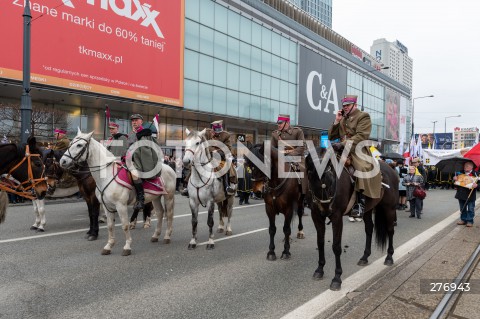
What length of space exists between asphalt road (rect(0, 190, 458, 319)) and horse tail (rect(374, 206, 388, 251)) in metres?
0.55

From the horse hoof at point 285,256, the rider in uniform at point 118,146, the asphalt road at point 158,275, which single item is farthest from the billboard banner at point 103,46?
the horse hoof at point 285,256

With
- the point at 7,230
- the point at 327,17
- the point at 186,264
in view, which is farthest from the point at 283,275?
the point at 327,17

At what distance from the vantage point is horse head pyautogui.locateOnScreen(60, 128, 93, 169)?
644cm

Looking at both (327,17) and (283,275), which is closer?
(283,275)

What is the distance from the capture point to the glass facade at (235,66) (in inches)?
1069

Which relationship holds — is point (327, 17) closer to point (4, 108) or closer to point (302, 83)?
point (302, 83)

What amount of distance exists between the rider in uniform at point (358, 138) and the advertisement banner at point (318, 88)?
33362 millimetres

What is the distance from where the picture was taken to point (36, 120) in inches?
749

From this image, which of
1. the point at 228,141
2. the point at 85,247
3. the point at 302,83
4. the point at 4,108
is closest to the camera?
the point at 85,247

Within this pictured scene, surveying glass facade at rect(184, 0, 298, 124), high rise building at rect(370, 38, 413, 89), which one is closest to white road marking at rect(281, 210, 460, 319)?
glass facade at rect(184, 0, 298, 124)

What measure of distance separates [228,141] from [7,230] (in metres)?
5.89

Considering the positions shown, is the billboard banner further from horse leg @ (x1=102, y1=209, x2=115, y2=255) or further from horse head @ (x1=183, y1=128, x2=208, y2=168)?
horse leg @ (x1=102, y1=209, x2=115, y2=255)

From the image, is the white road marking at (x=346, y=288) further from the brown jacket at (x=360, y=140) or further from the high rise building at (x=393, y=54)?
the high rise building at (x=393, y=54)

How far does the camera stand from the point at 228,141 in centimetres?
814
